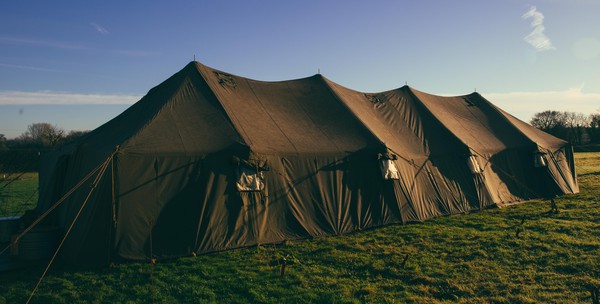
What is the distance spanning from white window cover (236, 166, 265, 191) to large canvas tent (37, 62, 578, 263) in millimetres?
28

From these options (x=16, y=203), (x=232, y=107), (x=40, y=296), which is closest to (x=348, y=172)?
(x=232, y=107)

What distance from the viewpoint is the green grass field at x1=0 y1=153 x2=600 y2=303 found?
6078 millimetres

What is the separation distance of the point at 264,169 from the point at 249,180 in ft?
1.63

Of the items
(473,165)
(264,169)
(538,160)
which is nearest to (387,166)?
(264,169)

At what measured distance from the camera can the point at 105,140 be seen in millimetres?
9703

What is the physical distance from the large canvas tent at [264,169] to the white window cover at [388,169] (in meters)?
0.03

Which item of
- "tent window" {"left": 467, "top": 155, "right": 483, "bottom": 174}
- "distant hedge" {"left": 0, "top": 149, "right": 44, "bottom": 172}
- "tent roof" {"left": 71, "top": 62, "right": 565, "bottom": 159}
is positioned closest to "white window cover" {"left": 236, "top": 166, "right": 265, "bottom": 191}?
"tent roof" {"left": 71, "top": 62, "right": 565, "bottom": 159}

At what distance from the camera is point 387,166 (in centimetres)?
1143

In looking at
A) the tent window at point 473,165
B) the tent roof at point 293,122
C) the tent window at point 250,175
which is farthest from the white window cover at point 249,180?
the tent window at point 473,165

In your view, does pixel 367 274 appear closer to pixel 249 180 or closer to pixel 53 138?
pixel 249 180

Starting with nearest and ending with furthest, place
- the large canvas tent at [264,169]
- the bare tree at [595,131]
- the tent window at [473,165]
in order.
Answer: the large canvas tent at [264,169], the tent window at [473,165], the bare tree at [595,131]

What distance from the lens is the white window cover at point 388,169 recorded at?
11.4 metres

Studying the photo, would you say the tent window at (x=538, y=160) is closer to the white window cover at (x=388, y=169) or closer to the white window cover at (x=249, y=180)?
the white window cover at (x=388, y=169)

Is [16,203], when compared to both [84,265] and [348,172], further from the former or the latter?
[348,172]
